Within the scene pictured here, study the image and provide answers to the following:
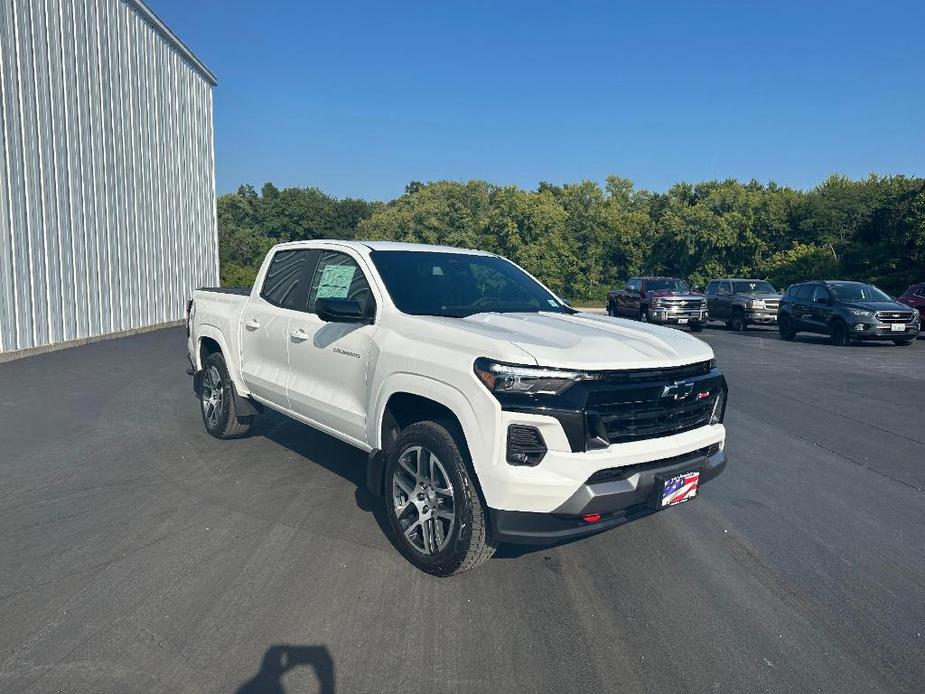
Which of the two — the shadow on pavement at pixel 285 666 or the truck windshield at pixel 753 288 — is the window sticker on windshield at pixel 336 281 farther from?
the truck windshield at pixel 753 288

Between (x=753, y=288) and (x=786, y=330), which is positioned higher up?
(x=753, y=288)

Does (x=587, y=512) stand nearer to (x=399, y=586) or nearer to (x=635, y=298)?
(x=399, y=586)

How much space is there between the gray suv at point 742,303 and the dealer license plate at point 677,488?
814 inches

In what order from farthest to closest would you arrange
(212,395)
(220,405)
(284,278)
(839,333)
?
(839,333) → (212,395) → (220,405) → (284,278)

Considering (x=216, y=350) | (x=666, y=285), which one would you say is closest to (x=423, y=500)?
(x=216, y=350)

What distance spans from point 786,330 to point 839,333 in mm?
2232

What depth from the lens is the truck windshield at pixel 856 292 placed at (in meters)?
18.3

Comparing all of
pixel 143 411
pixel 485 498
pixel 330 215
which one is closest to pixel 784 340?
pixel 143 411

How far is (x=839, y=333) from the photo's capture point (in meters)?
17.8

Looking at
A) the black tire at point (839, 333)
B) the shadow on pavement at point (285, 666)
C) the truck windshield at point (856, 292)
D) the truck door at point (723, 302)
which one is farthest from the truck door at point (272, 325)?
the truck door at point (723, 302)

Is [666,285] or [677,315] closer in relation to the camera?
[677,315]

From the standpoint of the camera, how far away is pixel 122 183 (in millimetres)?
18500

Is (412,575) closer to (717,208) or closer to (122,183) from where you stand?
(122,183)

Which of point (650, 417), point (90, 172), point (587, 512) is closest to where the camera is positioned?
point (587, 512)
